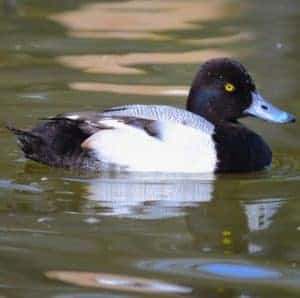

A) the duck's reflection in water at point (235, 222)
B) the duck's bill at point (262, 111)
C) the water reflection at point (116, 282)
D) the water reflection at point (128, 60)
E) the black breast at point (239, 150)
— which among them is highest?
the duck's bill at point (262, 111)

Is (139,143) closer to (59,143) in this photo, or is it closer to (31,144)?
(59,143)

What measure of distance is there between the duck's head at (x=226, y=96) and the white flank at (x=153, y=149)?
0.58 metres

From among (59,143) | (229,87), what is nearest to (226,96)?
(229,87)

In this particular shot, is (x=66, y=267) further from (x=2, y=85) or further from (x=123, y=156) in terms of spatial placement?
(x=2, y=85)

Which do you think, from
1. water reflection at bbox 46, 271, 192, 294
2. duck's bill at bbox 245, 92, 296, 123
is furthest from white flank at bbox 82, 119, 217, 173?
water reflection at bbox 46, 271, 192, 294

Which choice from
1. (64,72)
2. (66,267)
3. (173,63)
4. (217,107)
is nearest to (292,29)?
(173,63)

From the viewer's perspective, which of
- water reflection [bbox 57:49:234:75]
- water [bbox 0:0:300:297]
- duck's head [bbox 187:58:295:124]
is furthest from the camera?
water reflection [bbox 57:49:234:75]

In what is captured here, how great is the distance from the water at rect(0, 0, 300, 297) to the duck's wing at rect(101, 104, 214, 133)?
0.36 m

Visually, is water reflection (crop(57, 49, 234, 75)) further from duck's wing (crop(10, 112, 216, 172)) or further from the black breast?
duck's wing (crop(10, 112, 216, 172))

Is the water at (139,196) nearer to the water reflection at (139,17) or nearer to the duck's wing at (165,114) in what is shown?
the water reflection at (139,17)

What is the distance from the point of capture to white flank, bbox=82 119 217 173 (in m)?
8.32

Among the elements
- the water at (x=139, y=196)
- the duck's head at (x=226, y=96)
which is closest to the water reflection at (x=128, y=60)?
the water at (x=139, y=196)

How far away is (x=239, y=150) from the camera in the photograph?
338 inches

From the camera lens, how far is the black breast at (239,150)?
8484 millimetres
